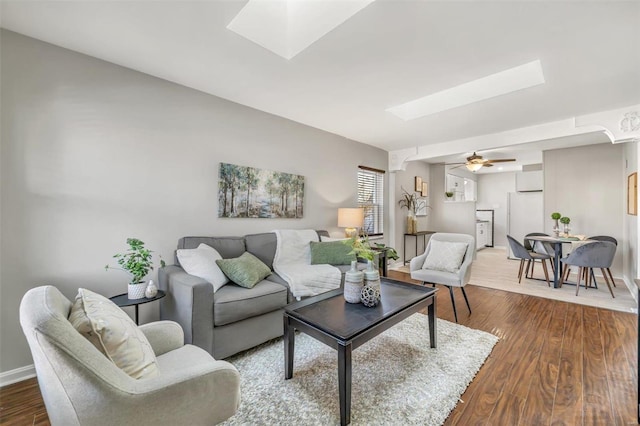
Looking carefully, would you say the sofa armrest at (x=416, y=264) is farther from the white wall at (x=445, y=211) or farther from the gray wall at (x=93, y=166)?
the white wall at (x=445, y=211)

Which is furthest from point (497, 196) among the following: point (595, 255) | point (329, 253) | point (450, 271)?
point (329, 253)

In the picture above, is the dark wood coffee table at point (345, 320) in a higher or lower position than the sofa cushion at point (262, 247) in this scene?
lower

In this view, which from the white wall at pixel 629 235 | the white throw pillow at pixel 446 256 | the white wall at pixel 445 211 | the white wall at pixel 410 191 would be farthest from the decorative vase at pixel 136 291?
the white wall at pixel 445 211

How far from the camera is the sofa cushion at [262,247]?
2975 millimetres

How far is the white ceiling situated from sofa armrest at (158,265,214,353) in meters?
1.87

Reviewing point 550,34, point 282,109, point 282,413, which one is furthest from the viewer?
point 282,109

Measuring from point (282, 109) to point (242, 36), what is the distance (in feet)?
4.38

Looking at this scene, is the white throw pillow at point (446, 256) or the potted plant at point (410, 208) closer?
the white throw pillow at point (446, 256)

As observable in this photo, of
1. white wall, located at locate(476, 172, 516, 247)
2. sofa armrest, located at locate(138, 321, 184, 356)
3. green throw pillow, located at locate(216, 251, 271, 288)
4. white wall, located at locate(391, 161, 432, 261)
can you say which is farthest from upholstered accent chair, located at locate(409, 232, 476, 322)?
white wall, located at locate(476, 172, 516, 247)

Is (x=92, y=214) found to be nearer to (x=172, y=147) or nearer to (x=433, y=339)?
(x=172, y=147)

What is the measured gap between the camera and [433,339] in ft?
7.49

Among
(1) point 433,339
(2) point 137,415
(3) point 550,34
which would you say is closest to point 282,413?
(2) point 137,415

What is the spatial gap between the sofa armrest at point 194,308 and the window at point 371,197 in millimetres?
3284

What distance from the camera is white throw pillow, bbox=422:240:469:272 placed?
312cm
